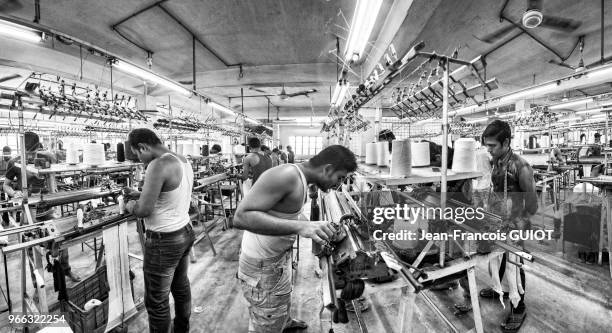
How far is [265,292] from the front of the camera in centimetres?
162

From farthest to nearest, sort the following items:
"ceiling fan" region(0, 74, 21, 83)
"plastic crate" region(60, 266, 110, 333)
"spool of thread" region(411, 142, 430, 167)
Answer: "ceiling fan" region(0, 74, 21, 83)
"spool of thread" region(411, 142, 430, 167)
"plastic crate" region(60, 266, 110, 333)

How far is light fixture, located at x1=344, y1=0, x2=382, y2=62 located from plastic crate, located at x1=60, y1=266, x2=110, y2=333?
346 centimetres

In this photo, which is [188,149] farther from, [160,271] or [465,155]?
[465,155]

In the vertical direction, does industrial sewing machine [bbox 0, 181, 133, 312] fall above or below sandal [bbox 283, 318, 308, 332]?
above

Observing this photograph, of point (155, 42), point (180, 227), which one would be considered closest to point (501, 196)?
point (180, 227)

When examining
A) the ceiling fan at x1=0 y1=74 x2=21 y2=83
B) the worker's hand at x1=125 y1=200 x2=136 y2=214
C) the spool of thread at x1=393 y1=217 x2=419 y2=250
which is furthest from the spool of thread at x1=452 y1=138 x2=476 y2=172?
the ceiling fan at x1=0 y1=74 x2=21 y2=83

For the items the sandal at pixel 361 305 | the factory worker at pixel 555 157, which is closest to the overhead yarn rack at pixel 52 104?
the sandal at pixel 361 305

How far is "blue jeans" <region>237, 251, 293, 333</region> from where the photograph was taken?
5.32 feet

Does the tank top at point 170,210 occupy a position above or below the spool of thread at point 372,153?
below

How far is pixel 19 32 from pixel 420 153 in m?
3.95

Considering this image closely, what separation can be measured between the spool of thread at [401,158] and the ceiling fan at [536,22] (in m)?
2.28

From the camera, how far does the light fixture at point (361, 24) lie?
6.69ft

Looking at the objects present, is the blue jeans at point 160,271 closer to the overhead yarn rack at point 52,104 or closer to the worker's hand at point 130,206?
the worker's hand at point 130,206

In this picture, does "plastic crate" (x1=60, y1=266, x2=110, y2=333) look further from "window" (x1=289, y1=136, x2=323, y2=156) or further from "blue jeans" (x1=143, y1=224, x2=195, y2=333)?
"window" (x1=289, y1=136, x2=323, y2=156)
